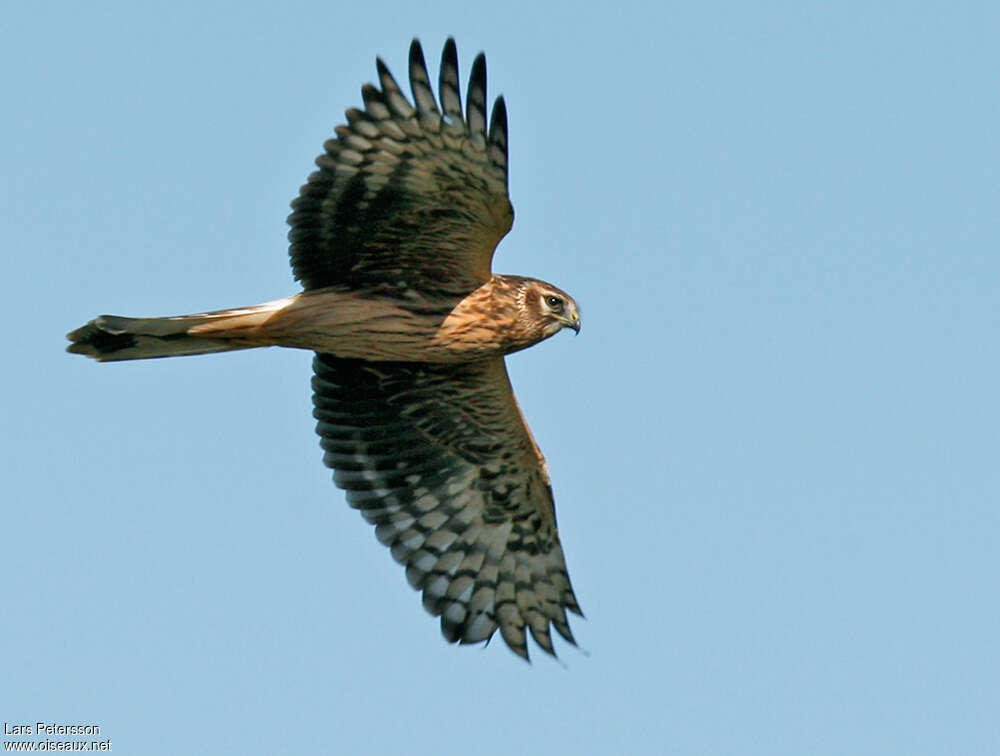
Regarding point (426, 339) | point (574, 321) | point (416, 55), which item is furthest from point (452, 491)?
point (416, 55)

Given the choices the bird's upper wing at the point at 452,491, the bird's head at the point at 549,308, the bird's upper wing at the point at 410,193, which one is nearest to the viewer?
the bird's upper wing at the point at 410,193

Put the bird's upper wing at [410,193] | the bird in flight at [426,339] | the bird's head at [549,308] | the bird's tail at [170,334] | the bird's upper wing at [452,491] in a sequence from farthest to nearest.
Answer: the bird's upper wing at [452,491]
the bird's head at [549,308]
the bird's tail at [170,334]
the bird in flight at [426,339]
the bird's upper wing at [410,193]

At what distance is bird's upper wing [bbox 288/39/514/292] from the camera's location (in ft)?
31.7

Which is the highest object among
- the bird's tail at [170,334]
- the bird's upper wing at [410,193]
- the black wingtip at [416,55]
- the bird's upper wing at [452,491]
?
the black wingtip at [416,55]

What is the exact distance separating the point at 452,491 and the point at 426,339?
1777 millimetres

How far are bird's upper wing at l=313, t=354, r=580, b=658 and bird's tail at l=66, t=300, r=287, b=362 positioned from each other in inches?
43.4

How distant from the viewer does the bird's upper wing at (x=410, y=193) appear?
9.67 m

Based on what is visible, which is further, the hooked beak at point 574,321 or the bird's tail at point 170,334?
the hooked beak at point 574,321

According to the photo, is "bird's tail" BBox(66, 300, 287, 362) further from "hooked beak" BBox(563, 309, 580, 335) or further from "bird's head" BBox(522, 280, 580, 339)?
"hooked beak" BBox(563, 309, 580, 335)

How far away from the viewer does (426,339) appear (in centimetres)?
1027

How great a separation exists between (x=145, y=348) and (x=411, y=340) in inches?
64.1

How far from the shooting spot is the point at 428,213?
10047 millimetres

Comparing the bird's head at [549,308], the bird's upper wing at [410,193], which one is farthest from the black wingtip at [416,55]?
the bird's head at [549,308]

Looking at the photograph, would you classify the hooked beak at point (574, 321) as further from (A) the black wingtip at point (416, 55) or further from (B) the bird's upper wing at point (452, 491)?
(A) the black wingtip at point (416, 55)
